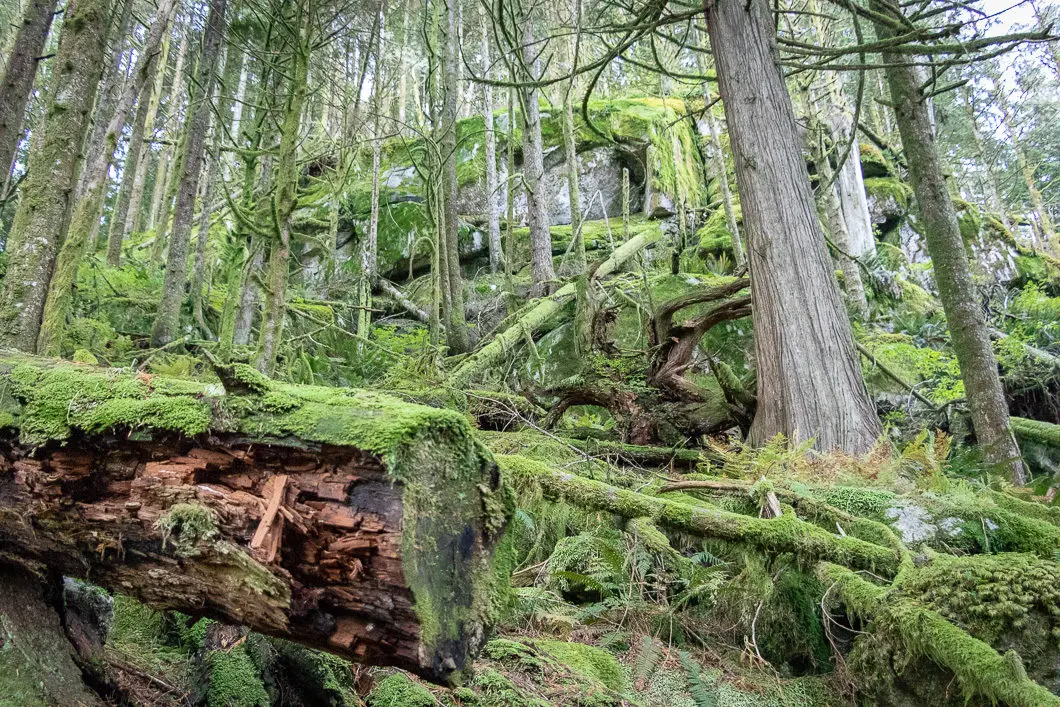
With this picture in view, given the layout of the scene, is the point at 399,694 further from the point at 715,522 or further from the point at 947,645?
the point at 947,645

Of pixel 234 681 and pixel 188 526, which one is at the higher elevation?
pixel 188 526

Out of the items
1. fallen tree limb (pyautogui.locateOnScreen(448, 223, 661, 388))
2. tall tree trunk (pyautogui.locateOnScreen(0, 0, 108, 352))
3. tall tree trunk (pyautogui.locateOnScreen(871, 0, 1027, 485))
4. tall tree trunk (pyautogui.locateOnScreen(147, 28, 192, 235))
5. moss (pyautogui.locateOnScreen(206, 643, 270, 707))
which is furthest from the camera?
tall tree trunk (pyautogui.locateOnScreen(147, 28, 192, 235))

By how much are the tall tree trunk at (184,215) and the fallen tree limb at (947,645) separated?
297 inches

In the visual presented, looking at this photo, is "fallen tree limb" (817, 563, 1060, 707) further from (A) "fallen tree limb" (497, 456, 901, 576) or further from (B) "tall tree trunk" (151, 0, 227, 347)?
(B) "tall tree trunk" (151, 0, 227, 347)

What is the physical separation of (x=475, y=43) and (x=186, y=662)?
24.8 metres

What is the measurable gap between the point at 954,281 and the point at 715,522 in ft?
13.6

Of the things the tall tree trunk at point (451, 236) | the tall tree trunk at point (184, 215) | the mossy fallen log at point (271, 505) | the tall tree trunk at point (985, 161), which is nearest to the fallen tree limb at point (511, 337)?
the tall tree trunk at point (451, 236)

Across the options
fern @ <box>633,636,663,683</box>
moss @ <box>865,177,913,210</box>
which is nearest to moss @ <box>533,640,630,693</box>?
fern @ <box>633,636,663,683</box>

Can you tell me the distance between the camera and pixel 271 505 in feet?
5.55

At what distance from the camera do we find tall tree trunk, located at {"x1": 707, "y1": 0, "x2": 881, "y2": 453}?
4.74 meters

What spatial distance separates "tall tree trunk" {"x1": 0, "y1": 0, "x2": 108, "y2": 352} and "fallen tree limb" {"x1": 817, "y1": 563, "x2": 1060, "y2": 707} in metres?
5.16

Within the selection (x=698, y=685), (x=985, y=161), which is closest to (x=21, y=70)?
(x=698, y=685)

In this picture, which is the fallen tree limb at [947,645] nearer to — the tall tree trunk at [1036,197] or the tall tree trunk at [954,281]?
the tall tree trunk at [954,281]

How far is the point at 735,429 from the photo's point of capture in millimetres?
6336
